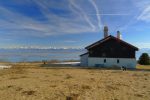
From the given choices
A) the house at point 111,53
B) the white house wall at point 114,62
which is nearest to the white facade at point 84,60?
the house at point 111,53

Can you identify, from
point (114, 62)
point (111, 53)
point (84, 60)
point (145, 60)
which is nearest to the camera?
point (114, 62)

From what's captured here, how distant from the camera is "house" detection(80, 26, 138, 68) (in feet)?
144

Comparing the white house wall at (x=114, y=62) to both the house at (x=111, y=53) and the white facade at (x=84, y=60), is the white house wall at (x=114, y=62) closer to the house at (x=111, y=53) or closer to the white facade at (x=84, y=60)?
the house at (x=111, y=53)

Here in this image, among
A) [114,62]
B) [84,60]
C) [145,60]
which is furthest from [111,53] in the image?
[145,60]

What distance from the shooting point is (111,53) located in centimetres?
4469

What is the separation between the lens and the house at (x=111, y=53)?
44.0 m

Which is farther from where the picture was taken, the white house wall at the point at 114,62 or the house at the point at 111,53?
the house at the point at 111,53

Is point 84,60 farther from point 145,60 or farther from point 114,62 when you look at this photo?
point 145,60

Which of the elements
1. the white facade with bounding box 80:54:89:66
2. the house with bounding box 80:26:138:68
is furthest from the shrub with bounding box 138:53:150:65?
the white facade with bounding box 80:54:89:66

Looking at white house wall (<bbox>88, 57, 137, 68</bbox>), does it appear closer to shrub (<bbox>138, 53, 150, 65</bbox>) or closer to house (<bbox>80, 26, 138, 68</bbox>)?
house (<bbox>80, 26, 138, 68</bbox>)

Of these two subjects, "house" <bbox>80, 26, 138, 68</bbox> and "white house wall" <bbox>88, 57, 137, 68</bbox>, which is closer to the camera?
"white house wall" <bbox>88, 57, 137, 68</bbox>

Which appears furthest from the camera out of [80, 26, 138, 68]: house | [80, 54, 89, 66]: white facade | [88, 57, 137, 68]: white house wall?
[80, 54, 89, 66]: white facade

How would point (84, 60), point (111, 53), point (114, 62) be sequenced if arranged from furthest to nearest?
point (84, 60) < point (111, 53) < point (114, 62)

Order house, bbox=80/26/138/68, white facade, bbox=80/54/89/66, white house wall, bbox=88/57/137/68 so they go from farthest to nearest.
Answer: white facade, bbox=80/54/89/66 → house, bbox=80/26/138/68 → white house wall, bbox=88/57/137/68
